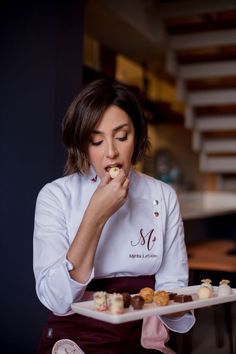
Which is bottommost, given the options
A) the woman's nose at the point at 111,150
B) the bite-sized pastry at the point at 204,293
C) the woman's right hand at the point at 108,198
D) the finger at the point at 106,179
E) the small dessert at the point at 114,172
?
the bite-sized pastry at the point at 204,293

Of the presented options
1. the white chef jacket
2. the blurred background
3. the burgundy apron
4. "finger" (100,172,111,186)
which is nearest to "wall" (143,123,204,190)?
the blurred background

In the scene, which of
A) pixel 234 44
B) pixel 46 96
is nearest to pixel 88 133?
pixel 46 96

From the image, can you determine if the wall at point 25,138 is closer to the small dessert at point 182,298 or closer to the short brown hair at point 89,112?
the short brown hair at point 89,112

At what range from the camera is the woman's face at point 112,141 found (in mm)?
1507

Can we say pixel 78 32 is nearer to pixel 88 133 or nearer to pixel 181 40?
pixel 88 133

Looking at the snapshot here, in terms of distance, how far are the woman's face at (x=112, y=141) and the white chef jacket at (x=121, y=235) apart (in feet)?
0.46

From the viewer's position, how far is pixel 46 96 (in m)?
2.67

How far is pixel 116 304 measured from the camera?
3.92ft

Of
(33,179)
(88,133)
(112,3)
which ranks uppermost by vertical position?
(112,3)

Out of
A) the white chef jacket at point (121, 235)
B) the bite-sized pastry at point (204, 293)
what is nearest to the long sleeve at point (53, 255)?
the white chef jacket at point (121, 235)

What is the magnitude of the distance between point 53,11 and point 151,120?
13.6ft

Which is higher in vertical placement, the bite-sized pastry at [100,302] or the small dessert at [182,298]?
the bite-sized pastry at [100,302]

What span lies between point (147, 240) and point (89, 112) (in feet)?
1.30

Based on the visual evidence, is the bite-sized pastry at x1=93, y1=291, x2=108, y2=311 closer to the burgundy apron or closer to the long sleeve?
the long sleeve
